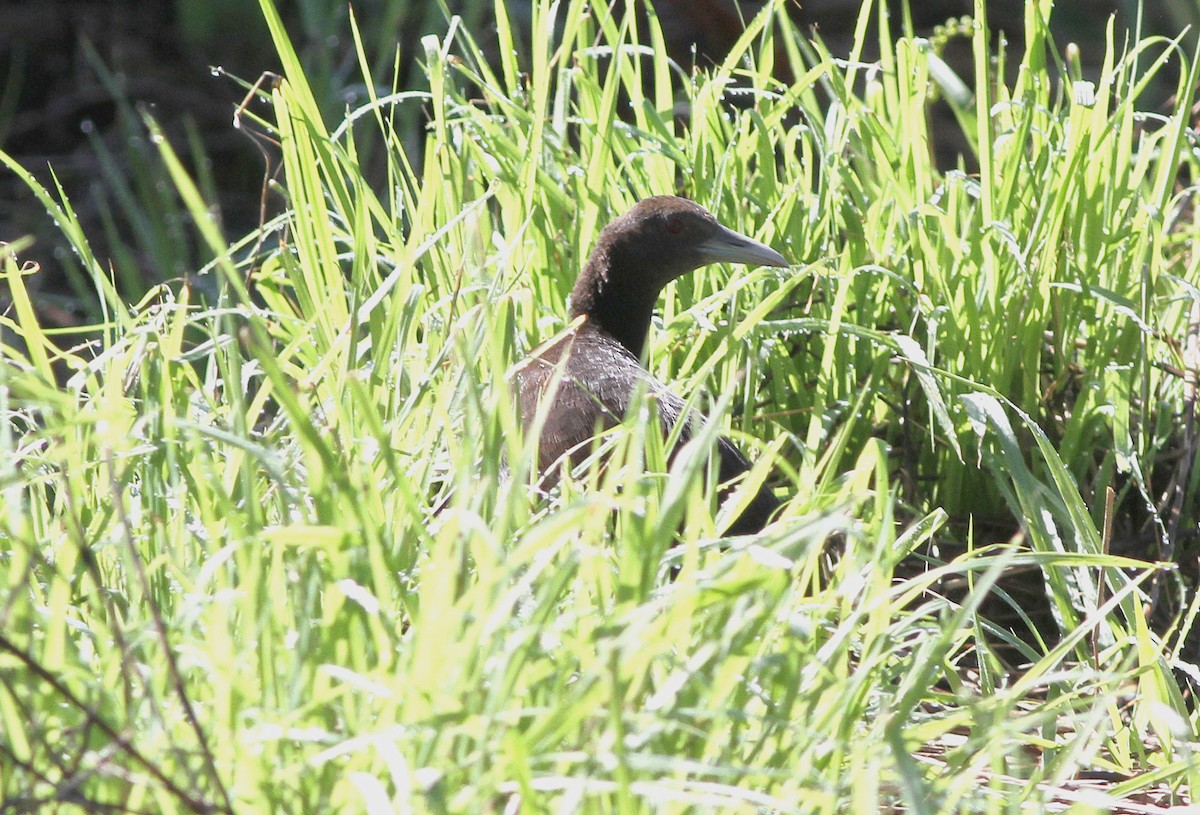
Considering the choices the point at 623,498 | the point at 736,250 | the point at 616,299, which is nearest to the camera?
the point at 623,498

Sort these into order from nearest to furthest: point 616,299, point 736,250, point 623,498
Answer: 1. point 623,498
2. point 736,250
3. point 616,299

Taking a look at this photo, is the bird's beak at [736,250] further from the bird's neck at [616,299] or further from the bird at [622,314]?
the bird's neck at [616,299]

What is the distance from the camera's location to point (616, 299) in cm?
297

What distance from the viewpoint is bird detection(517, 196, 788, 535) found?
2.61 metres

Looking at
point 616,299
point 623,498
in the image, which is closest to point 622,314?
point 616,299

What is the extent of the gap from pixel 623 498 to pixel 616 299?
1.43 meters

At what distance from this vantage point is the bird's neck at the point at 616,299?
9.56ft

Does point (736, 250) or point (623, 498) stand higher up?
point (623, 498)

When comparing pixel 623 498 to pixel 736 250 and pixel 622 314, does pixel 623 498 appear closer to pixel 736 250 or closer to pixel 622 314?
pixel 736 250

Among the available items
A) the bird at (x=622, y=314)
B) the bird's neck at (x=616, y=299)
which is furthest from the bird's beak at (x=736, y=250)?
the bird's neck at (x=616, y=299)

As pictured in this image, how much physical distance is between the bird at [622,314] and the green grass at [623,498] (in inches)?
3.2

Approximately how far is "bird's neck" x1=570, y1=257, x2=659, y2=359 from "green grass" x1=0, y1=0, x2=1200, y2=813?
0.29 feet

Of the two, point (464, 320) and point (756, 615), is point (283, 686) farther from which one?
point (464, 320)

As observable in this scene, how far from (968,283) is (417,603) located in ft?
4.39
